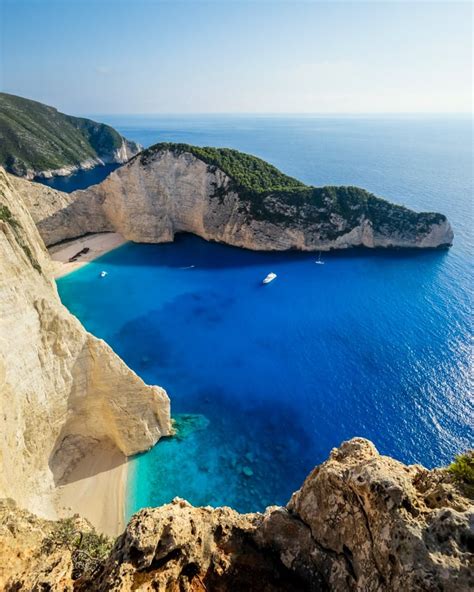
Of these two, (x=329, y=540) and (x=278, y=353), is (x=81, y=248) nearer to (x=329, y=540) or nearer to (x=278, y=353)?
(x=278, y=353)

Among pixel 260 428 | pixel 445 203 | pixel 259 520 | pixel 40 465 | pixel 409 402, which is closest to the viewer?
pixel 259 520

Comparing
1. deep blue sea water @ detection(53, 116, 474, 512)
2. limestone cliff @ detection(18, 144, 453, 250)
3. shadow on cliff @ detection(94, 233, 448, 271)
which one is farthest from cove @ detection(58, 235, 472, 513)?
limestone cliff @ detection(18, 144, 453, 250)

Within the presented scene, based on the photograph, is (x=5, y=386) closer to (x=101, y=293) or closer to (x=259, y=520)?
(x=259, y=520)

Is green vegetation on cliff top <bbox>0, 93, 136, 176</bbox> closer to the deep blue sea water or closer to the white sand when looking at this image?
the deep blue sea water

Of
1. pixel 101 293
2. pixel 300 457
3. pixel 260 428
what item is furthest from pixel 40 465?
pixel 101 293

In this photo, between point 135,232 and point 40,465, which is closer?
point 40,465

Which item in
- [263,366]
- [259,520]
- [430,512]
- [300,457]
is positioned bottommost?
[300,457]
